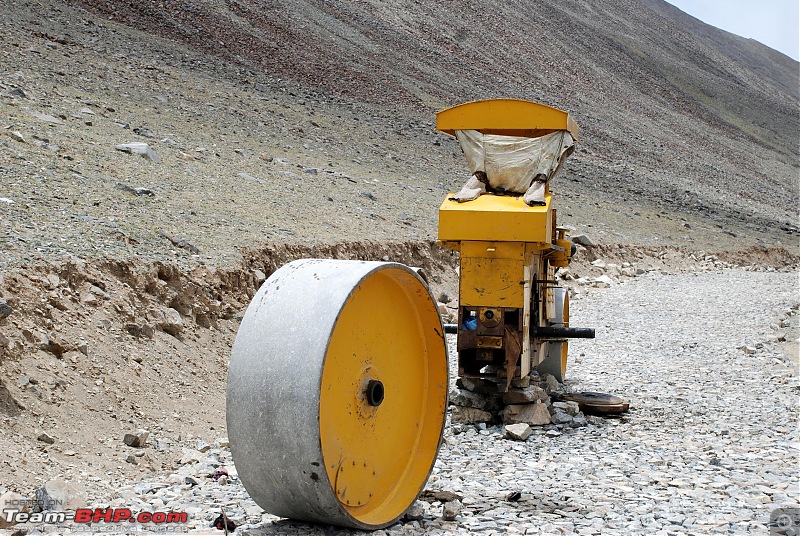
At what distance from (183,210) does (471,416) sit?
6551mm

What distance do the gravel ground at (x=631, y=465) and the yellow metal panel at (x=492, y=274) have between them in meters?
1.26

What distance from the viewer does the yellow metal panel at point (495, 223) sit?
814cm

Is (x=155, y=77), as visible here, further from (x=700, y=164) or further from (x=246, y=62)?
(x=700, y=164)

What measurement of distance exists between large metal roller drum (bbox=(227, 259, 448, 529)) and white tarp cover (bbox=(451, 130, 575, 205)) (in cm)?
332

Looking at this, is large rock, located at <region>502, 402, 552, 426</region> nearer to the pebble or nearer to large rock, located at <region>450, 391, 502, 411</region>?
large rock, located at <region>450, 391, 502, 411</region>

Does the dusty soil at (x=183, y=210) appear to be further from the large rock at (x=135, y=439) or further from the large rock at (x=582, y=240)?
the large rock at (x=582, y=240)

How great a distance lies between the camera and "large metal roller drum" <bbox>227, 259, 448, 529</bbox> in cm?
479

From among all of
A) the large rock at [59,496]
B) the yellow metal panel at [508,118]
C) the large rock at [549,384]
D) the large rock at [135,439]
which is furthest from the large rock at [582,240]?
the large rock at [59,496]

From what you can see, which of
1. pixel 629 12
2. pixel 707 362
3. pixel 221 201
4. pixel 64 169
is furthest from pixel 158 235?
pixel 629 12

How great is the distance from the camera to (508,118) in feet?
30.7

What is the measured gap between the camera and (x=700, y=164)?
45594mm

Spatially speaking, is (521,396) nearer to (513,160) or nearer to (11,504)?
(513,160)

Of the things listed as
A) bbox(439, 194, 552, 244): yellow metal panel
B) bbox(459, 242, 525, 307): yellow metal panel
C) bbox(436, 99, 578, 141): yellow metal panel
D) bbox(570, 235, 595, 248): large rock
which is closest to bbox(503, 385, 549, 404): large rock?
bbox(459, 242, 525, 307): yellow metal panel

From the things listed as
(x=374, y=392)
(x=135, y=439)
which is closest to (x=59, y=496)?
(x=135, y=439)
